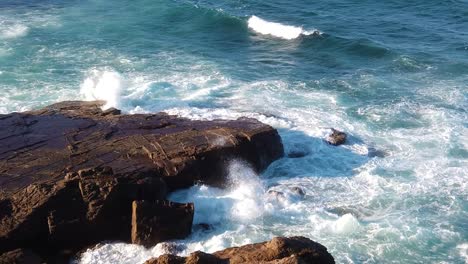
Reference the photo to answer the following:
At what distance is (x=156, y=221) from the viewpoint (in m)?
14.9

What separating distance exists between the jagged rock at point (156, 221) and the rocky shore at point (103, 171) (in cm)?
3

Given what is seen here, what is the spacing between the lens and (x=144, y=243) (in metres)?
15.0

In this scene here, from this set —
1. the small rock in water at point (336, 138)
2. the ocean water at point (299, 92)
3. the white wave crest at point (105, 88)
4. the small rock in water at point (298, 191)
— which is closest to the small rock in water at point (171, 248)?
the ocean water at point (299, 92)

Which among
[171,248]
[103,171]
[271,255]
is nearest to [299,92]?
[103,171]

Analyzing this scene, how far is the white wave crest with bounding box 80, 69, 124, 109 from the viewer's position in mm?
23861

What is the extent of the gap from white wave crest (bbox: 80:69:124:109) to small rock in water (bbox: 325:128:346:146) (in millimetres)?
9294

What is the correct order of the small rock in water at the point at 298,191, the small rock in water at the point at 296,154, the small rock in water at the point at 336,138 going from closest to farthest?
the small rock in water at the point at 298,191, the small rock in water at the point at 296,154, the small rock in water at the point at 336,138

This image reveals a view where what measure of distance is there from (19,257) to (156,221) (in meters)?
3.61

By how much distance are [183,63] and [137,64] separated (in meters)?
2.59

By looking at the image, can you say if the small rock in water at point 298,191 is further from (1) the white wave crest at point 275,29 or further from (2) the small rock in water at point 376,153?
(1) the white wave crest at point 275,29

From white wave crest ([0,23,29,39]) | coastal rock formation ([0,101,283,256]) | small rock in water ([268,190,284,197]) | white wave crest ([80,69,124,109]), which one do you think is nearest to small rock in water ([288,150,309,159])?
coastal rock formation ([0,101,283,256])

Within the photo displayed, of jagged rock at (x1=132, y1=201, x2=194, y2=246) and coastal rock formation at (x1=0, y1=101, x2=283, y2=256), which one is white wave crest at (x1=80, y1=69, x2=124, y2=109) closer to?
coastal rock formation at (x1=0, y1=101, x2=283, y2=256)

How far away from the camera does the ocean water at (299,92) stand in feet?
53.9

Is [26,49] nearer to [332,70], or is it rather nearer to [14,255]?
[332,70]
